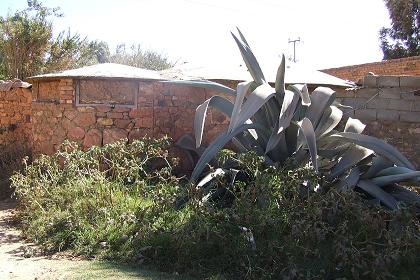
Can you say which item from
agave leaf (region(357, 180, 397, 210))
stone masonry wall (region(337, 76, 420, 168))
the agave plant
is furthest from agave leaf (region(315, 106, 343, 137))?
stone masonry wall (region(337, 76, 420, 168))

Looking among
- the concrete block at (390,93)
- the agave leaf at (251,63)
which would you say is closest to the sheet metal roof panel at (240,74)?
the concrete block at (390,93)

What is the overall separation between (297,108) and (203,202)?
1688 mm

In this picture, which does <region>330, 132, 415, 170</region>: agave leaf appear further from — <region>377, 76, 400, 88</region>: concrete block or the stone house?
<region>377, 76, 400, 88</region>: concrete block

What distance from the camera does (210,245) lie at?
14.9 ft

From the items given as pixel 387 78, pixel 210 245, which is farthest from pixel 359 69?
pixel 210 245

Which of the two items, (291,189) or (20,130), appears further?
(20,130)

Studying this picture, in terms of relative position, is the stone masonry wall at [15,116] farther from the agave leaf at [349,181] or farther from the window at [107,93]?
the agave leaf at [349,181]

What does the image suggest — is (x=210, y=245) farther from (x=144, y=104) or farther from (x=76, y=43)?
(x=76, y=43)

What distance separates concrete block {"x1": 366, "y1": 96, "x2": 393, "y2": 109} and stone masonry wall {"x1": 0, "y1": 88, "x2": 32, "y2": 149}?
6367mm

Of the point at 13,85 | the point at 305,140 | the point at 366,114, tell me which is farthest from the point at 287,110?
the point at 13,85

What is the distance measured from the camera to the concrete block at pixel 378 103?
7.84 meters

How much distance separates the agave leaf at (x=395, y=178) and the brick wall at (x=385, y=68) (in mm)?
7312

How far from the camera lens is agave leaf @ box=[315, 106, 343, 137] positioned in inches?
227

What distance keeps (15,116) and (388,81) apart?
725 centimetres
